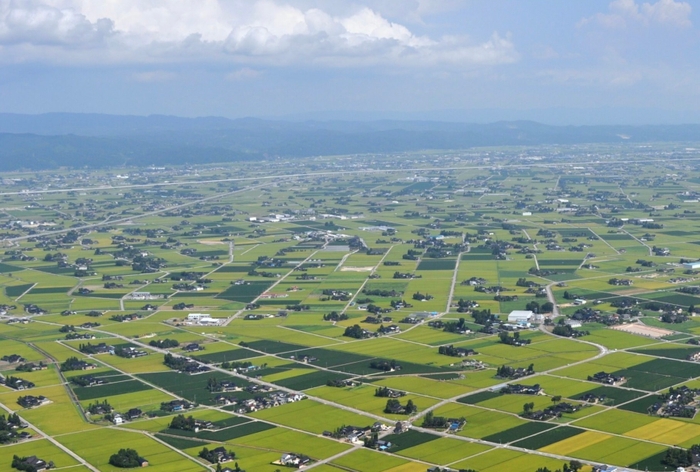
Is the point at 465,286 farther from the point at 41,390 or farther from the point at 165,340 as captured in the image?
the point at 41,390

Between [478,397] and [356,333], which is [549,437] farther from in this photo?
[356,333]

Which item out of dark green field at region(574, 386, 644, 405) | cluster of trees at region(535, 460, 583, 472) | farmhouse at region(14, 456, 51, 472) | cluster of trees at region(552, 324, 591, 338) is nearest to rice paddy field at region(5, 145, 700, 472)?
dark green field at region(574, 386, 644, 405)

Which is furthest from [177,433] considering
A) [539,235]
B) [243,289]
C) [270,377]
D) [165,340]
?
[539,235]

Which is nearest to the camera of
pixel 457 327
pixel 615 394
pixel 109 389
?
pixel 615 394

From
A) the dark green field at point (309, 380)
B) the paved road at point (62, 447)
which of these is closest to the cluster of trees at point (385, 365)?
the dark green field at point (309, 380)

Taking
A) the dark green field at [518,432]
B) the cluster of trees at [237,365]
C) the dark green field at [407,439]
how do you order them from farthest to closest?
the cluster of trees at [237,365] < the dark green field at [518,432] < the dark green field at [407,439]

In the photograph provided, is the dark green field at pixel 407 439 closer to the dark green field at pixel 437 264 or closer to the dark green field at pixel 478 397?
the dark green field at pixel 478 397

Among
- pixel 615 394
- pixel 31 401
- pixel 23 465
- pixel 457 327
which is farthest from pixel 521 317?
pixel 23 465

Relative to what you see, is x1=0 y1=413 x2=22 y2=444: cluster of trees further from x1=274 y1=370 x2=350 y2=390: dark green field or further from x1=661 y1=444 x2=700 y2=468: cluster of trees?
x1=661 y1=444 x2=700 y2=468: cluster of trees
